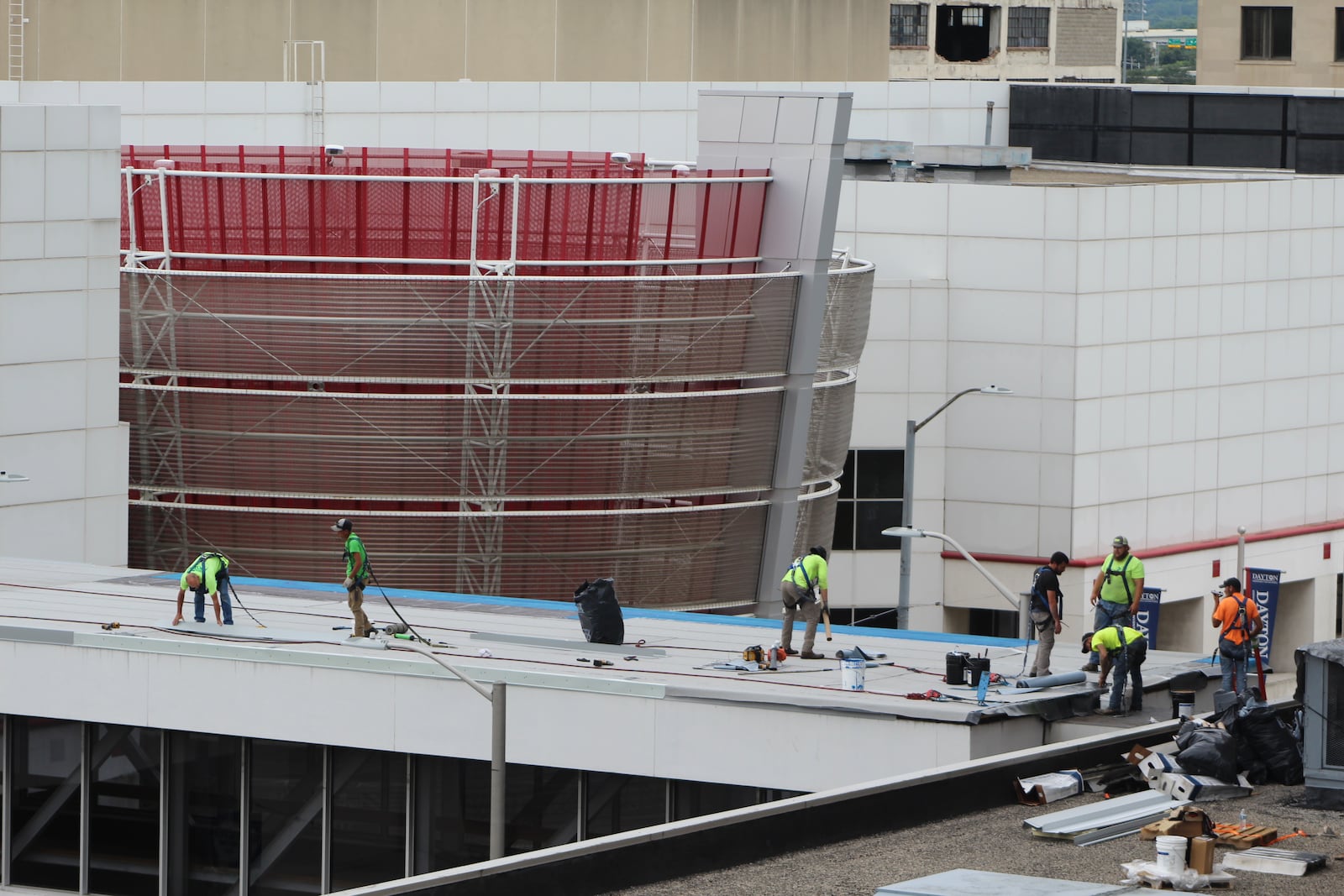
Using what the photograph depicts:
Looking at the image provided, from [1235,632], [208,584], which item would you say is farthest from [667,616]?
[1235,632]

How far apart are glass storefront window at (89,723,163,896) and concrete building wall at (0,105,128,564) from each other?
1159 centimetres

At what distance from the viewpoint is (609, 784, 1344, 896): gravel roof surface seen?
75.4 feet

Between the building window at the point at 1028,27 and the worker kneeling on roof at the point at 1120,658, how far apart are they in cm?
12358

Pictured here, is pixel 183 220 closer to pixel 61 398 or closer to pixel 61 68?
pixel 61 398

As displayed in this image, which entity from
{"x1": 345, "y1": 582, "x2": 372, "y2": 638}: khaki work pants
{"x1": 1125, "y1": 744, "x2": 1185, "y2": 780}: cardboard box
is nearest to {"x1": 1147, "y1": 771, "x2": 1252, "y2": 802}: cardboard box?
{"x1": 1125, "y1": 744, "x2": 1185, "y2": 780}: cardboard box

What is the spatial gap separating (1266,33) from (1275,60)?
1142 millimetres

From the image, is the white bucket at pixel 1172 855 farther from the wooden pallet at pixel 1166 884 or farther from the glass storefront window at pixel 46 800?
the glass storefront window at pixel 46 800

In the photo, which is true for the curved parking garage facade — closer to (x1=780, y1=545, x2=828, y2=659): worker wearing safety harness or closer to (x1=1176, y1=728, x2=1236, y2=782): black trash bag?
(x1=780, y1=545, x2=828, y2=659): worker wearing safety harness

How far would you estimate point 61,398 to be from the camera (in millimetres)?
49000

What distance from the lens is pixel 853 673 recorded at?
33.5 m

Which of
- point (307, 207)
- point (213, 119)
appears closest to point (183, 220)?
point (307, 207)

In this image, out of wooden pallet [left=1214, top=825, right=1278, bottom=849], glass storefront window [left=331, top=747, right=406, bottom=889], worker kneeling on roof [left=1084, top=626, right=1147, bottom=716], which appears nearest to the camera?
wooden pallet [left=1214, top=825, right=1278, bottom=849]

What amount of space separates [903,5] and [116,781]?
117m

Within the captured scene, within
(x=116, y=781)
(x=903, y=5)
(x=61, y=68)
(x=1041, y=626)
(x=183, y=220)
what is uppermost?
(x=903, y=5)
